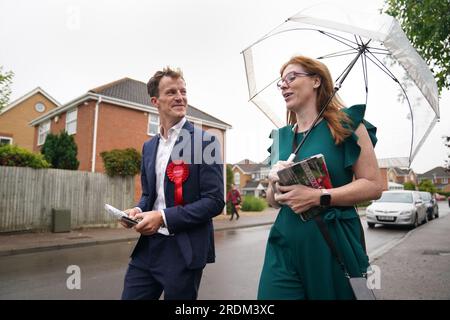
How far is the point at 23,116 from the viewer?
30.6 m

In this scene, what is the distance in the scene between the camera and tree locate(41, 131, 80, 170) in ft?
49.2

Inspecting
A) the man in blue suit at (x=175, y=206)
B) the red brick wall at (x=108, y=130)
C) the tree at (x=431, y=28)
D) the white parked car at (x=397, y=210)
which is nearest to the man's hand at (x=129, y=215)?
the man in blue suit at (x=175, y=206)

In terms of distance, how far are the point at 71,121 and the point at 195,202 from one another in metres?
19.8

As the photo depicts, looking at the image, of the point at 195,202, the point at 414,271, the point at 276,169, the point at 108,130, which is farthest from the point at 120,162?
the point at 276,169

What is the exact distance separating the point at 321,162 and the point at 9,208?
11853 millimetres

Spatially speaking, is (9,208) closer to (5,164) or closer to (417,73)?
(5,164)

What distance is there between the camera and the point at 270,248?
5.94 ft

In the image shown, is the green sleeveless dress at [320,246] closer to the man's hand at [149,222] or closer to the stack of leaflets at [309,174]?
the stack of leaflets at [309,174]

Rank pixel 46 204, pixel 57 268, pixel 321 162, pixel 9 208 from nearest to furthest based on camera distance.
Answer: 1. pixel 321 162
2. pixel 57 268
3. pixel 9 208
4. pixel 46 204

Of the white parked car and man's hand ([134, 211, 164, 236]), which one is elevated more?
man's hand ([134, 211, 164, 236])

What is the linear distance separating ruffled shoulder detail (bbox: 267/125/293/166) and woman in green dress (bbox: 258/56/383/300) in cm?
9

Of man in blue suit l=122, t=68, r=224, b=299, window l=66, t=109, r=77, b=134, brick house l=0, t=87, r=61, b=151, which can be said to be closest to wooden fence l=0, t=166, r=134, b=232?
window l=66, t=109, r=77, b=134

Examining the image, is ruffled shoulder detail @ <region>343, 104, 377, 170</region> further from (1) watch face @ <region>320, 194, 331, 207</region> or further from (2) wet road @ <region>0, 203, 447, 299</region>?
(2) wet road @ <region>0, 203, 447, 299</region>
